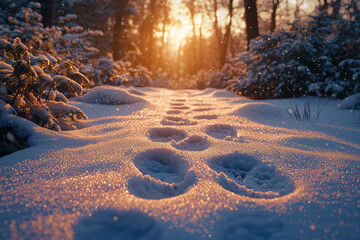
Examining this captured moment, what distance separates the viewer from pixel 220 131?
1970 millimetres

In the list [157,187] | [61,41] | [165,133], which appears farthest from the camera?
[61,41]

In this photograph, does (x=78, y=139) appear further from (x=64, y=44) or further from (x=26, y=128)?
(x=64, y=44)

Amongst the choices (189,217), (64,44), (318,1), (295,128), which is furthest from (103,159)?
(318,1)

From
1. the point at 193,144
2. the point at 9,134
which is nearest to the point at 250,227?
the point at 193,144

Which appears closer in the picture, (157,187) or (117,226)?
(117,226)

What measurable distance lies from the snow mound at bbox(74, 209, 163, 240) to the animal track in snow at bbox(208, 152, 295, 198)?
1.32ft

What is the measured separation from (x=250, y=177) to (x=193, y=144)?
57 cm

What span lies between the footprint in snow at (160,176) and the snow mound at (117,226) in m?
0.15

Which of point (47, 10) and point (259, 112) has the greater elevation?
point (47, 10)

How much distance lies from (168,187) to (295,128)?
162cm

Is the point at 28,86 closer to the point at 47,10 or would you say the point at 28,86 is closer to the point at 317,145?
the point at 317,145

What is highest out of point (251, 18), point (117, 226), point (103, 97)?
point (251, 18)

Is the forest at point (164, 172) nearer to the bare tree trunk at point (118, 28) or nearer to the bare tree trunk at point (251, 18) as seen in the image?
the bare tree trunk at point (251, 18)

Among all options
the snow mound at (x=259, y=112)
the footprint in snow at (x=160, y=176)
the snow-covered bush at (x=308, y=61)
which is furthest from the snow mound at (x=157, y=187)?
the snow-covered bush at (x=308, y=61)
